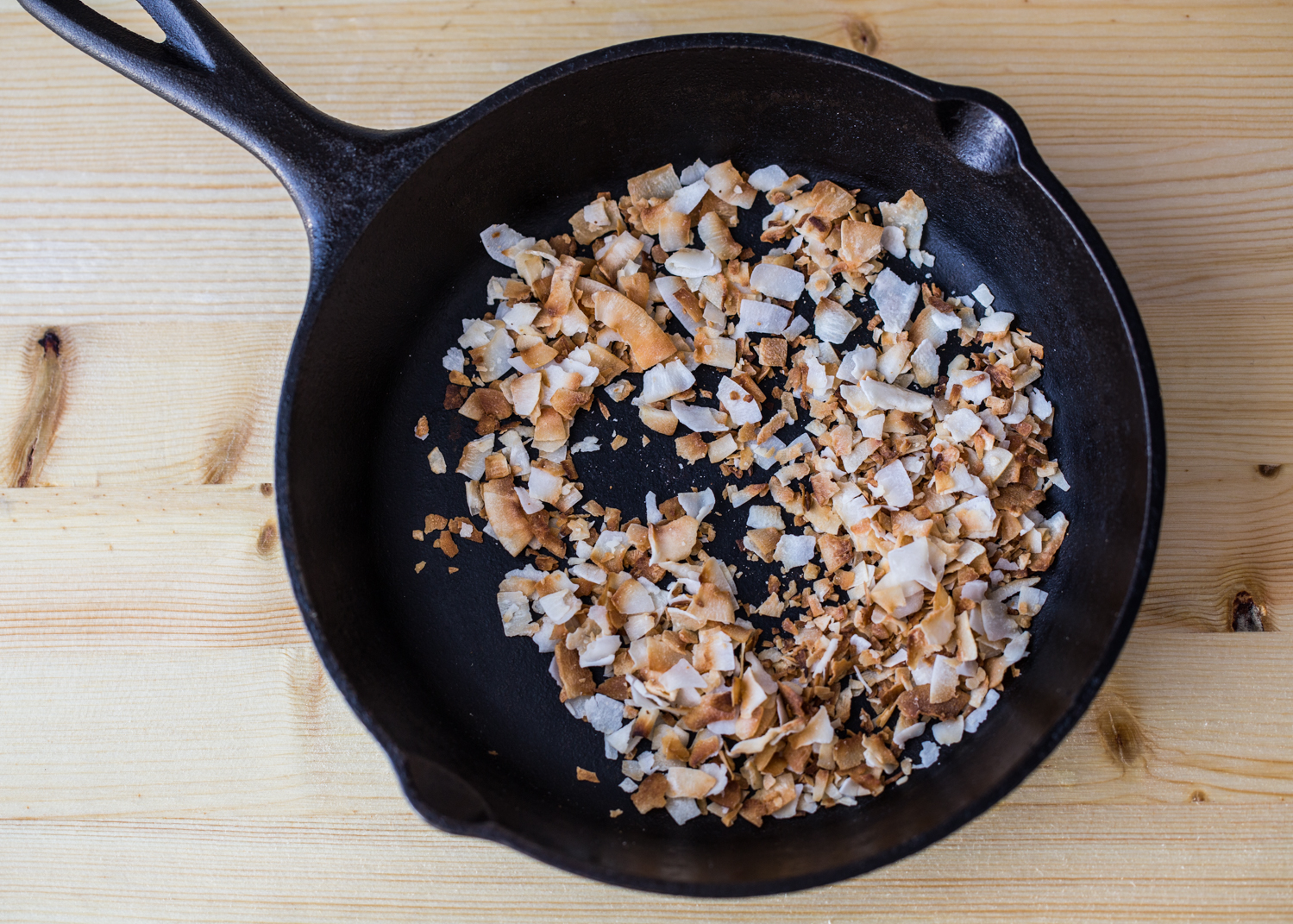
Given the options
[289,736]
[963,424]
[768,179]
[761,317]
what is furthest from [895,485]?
[289,736]

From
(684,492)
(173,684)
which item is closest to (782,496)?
(684,492)

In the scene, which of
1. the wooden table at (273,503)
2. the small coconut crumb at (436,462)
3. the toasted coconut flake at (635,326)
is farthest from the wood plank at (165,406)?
the toasted coconut flake at (635,326)

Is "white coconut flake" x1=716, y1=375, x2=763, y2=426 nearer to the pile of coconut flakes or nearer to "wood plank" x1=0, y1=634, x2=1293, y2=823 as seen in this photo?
the pile of coconut flakes

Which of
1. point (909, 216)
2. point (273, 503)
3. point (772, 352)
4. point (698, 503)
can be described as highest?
point (909, 216)

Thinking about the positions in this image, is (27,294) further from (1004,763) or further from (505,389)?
(1004,763)

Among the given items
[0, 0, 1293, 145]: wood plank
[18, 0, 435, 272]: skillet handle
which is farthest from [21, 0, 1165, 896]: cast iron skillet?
[0, 0, 1293, 145]: wood plank

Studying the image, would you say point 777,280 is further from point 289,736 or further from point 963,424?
point 289,736
